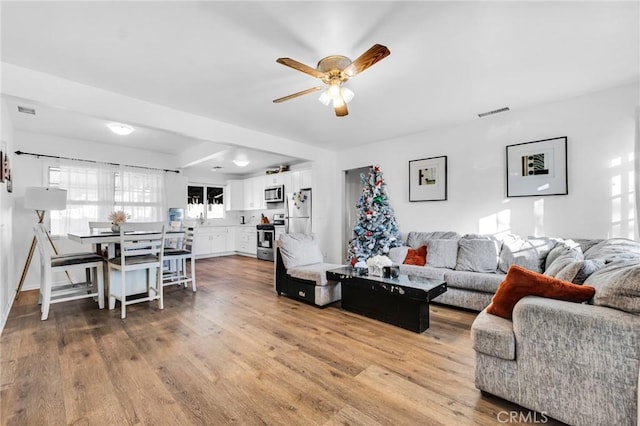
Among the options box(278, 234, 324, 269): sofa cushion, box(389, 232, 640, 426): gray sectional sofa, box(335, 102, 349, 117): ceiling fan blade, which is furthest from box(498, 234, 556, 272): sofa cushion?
box(335, 102, 349, 117): ceiling fan blade

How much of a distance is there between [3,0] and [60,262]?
2665 mm

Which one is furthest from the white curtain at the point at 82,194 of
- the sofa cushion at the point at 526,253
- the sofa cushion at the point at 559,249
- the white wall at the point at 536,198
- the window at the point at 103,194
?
the sofa cushion at the point at 559,249

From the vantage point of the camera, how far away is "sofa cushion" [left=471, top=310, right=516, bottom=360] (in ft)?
5.16

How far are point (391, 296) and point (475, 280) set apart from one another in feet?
3.50

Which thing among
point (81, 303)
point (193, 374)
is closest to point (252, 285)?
point (81, 303)

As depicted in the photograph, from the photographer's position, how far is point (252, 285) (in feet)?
15.0

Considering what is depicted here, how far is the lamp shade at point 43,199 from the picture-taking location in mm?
3914

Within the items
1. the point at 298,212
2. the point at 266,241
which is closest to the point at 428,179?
the point at 298,212

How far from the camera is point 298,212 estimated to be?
6367 mm

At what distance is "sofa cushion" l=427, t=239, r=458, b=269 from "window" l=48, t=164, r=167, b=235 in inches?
217

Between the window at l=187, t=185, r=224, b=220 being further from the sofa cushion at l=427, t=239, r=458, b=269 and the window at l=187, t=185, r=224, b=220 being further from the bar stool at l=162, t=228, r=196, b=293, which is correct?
the sofa cushion at l=427, t=239, r=458, b=269

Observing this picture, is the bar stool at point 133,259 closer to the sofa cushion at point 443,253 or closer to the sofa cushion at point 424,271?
the sofa cushion at point 424,271

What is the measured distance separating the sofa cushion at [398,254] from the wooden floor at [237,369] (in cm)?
89

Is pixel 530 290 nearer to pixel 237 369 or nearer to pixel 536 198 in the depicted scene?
pixel 237 369
